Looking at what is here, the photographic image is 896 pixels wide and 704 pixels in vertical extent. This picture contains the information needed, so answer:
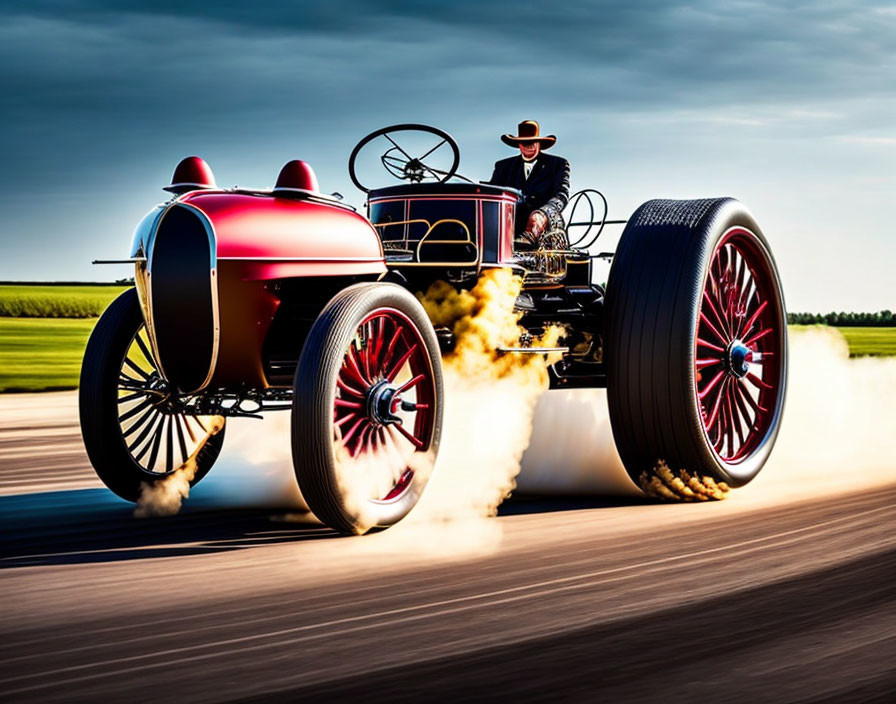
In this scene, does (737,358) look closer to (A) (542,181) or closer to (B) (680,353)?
(B) (680,353)

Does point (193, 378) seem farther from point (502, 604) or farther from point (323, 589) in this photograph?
point (502, 604)

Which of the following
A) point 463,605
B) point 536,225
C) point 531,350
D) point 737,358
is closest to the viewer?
point 463,605

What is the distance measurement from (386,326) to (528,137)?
11.3 ft

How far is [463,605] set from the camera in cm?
515

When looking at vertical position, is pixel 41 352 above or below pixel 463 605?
below

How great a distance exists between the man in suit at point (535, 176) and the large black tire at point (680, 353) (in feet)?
4.06

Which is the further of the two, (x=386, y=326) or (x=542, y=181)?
(x=542, y=181)

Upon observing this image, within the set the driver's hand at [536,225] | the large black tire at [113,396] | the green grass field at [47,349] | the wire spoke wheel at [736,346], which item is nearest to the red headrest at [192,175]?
the large black tire at [113,396]

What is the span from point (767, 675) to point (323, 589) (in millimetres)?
1973

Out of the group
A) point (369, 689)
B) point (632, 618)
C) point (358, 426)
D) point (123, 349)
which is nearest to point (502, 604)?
point (632, 618)

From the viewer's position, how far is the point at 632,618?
4.96m

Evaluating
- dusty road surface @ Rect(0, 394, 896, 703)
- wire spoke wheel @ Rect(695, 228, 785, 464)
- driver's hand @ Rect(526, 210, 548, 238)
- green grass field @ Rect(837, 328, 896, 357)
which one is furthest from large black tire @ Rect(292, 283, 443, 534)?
green grass field @ Rect(837, 328, 896, 357)

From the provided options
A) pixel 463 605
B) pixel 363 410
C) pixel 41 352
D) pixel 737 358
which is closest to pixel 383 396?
pixel 363 410

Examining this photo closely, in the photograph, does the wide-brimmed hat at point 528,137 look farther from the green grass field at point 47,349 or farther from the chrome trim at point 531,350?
the green grass field at point 47,349
